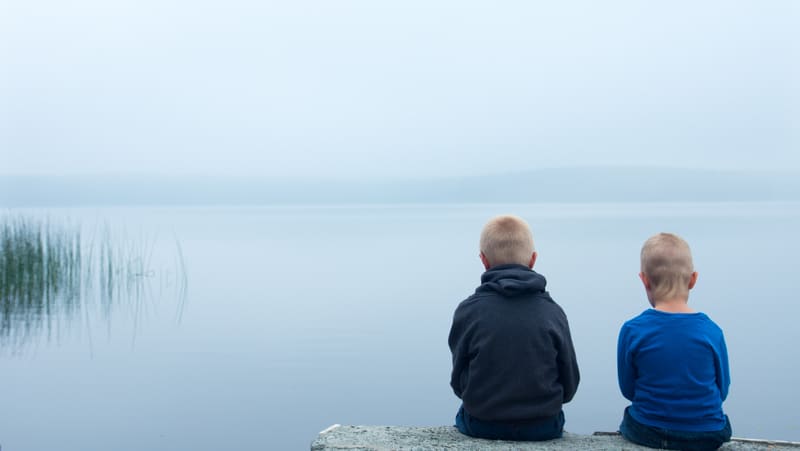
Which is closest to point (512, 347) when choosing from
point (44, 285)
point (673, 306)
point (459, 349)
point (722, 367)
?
point (459, 349)

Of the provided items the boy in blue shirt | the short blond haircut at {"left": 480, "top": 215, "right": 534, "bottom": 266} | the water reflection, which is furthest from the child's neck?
the water reflection

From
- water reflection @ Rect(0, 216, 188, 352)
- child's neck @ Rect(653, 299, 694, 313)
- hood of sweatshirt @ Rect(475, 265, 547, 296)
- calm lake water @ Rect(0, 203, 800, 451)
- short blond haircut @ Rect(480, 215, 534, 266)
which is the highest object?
short blond haircut @ Rect(480, 215, 534, 266)

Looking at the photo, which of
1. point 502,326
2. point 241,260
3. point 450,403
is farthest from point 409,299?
point 502,326

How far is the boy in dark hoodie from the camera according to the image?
290 centimetres

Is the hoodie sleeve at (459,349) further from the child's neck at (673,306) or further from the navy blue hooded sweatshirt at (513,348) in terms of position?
the child's neck at (673,306)

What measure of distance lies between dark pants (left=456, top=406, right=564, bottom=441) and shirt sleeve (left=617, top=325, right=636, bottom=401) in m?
0.29

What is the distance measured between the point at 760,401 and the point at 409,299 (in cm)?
707

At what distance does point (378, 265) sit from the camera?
67.9 ft

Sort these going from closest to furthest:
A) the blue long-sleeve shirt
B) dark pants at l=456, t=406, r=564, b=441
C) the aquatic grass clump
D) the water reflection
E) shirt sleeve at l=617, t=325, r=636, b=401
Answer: the blue long-sleeve shirt < shirt sleeve at l=617, t=325, r=636, b=401 < dark pants at l=456, t=406, r=564, b=441 < the water reflection < the aquatic grass clump

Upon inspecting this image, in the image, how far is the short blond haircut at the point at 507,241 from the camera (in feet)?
9.80

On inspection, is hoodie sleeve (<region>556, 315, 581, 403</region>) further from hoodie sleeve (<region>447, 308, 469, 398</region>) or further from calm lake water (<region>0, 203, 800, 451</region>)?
calm lake water (<region>0, 203, 800, 451</region>)

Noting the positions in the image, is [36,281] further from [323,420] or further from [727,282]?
[727,282]

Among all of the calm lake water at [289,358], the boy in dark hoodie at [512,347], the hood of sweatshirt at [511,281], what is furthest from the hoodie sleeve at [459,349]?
the calm lake water at [289,358]

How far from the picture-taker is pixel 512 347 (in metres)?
2.90
